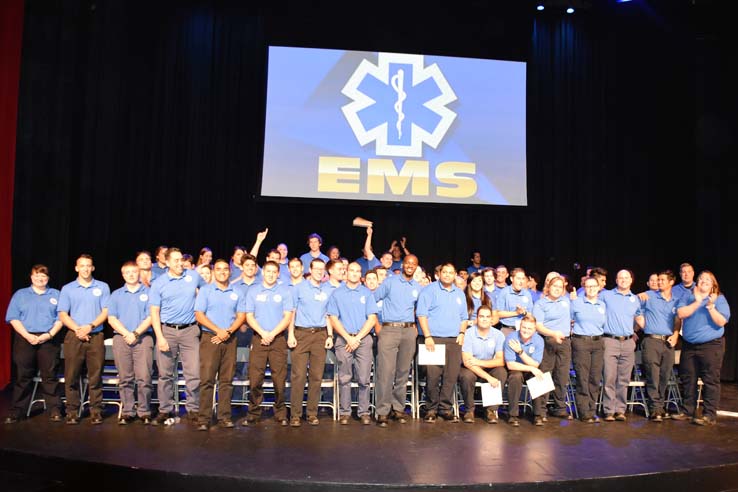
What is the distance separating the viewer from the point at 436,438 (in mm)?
5469

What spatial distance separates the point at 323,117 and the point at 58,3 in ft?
12.3

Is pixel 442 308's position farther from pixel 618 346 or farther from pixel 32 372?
pixel 32 372

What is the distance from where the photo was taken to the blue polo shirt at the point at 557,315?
247 inches

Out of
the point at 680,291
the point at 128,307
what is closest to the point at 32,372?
the point at 128,307

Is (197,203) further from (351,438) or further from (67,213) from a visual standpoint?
(351,438)

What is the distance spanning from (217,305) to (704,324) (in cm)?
484

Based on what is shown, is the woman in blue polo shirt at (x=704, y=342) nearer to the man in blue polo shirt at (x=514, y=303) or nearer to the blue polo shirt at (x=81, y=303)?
the man in blue polo shirt at (x=514, y=303)

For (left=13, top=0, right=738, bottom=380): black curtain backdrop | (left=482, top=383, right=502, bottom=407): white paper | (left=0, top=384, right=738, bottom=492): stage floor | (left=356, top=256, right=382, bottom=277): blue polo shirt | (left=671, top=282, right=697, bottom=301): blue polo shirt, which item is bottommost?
(left=0, top=384, right=738, bottom=492): stage floor

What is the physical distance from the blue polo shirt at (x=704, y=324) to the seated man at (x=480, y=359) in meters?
1.97

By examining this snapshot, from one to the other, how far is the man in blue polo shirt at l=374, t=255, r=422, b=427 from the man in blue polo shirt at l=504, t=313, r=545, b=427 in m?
0.97

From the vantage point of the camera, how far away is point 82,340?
5.79 meters

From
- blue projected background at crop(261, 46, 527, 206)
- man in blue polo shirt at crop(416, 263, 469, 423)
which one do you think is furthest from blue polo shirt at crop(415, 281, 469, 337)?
blue projected background at crop(261, 46, 527, 206)

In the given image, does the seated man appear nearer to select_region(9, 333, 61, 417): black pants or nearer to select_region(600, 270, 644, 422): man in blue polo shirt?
select_region(600, 270, 644, 422): man in blue polo shirt

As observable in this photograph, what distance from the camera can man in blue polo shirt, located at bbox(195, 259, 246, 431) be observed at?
18.4 ft
